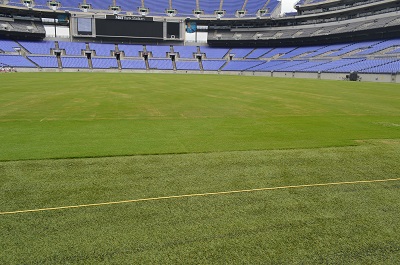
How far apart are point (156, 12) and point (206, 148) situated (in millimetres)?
88428

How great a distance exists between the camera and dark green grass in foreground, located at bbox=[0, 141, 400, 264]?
371 centimetres

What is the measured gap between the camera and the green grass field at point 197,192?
3785 millimetres

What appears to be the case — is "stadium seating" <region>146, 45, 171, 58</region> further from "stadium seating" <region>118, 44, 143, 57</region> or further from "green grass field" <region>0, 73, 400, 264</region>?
"green grass field" <region>0, 73, 400, 264</region>

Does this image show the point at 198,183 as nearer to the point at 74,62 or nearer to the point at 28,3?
the point at 74,62

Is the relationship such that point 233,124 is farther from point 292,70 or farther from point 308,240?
point 292,70

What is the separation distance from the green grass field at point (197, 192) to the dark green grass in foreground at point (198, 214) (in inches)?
0.8

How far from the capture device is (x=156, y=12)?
88.1 m

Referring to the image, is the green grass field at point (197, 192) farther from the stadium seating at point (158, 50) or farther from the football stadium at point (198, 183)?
the stadium seating at point (158, 50)

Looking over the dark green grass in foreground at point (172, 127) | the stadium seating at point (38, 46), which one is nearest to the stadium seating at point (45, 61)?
the stadium seating at point (38, 46)

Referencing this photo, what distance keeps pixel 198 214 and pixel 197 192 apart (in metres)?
0.82

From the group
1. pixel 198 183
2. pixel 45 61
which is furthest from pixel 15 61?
pixel 198 183

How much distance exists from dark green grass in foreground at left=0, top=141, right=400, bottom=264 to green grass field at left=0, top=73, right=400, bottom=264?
21mm

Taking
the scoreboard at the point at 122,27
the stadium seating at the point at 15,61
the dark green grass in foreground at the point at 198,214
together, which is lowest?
the dark green grass in foreground at the point at 198,214

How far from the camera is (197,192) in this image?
18.0ft
